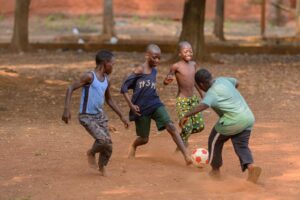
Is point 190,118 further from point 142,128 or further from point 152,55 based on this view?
point 152,55

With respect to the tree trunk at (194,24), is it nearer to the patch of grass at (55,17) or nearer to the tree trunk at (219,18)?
the tree trunk at (219,18)

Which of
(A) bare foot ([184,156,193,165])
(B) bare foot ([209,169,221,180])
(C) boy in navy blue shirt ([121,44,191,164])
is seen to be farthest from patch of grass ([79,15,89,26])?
(B) bare foot ([209,169,221,180])

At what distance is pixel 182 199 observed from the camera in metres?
6.96

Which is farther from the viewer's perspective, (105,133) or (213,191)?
(105,133)

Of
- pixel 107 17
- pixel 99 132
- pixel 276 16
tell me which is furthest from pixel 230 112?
pixel 276 16

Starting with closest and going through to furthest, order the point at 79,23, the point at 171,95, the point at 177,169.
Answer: the point at 177,169 → the point at 171,95 → the point at 79,23

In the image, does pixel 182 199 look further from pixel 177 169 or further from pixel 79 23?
pixel 79 23

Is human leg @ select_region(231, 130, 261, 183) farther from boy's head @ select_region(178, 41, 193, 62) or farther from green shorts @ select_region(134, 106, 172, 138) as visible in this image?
boy's head @ select_region(178, 41, 193, 62)

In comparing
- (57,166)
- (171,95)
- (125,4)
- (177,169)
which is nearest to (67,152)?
(57,166)

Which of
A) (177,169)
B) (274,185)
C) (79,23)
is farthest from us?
(79,23)

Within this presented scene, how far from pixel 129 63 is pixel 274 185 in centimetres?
1213

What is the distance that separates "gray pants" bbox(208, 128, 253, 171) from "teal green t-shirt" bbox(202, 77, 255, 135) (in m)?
0.08

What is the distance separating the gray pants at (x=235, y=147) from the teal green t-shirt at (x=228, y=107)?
0.28 ft

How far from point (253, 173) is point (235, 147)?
0.32 metres
